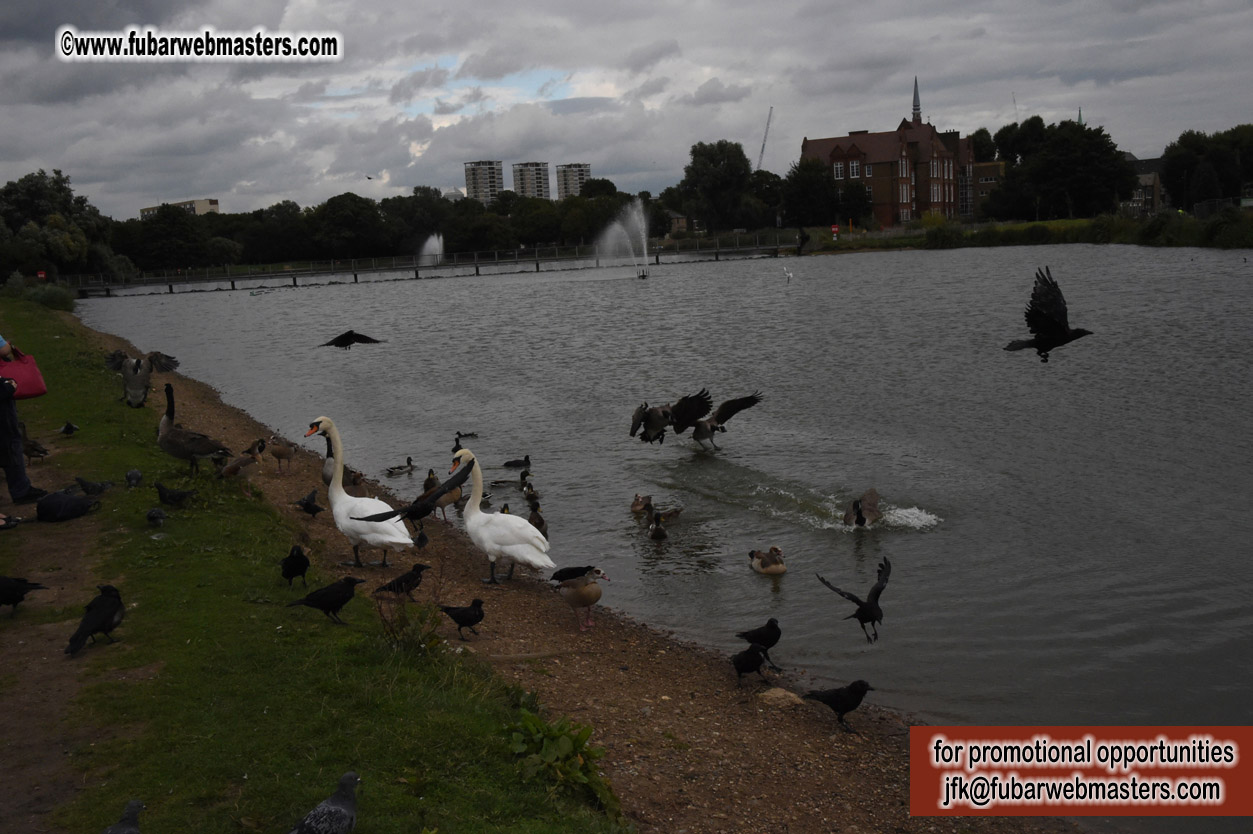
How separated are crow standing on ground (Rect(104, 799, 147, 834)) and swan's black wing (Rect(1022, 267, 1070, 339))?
14.2 metres

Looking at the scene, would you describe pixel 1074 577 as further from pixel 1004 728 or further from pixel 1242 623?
pixel 1004 728

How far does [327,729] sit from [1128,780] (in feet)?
22.5

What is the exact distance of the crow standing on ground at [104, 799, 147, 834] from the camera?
486cm

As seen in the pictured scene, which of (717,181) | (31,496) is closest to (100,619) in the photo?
(31,496)

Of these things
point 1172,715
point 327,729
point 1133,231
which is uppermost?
point 1133,231

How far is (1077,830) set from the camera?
24.2 feet

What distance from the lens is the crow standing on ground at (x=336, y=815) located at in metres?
4.97

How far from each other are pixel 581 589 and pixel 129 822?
657 cm

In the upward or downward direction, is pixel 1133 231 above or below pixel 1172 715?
above

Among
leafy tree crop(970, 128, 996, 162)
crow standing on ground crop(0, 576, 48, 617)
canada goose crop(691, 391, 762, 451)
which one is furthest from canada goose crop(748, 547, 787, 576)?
leafy tree crop(970, 128, 996, 162)

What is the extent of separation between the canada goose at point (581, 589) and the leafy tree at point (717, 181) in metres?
116

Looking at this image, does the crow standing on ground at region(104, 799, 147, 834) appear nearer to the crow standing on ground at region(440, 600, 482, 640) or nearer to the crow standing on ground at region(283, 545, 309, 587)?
the crow standing on ground at region(283, 545, 309, 587)

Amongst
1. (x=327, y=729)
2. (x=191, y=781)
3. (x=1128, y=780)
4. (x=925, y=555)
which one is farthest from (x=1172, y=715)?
(x=191, y=781)

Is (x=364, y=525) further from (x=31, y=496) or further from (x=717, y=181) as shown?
(x=717, y=181)
